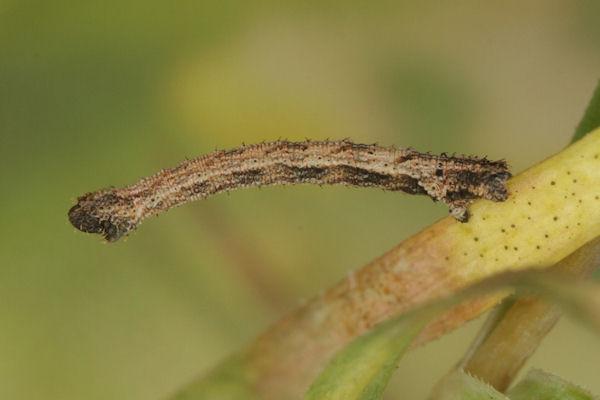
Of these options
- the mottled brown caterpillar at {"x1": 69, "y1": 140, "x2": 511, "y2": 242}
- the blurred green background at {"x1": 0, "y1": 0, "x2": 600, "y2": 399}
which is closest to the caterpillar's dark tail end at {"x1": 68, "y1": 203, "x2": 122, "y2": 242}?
the mottled brown caterpillar at {"x1": 69, "y1": 140, "x2": 511, "y2": 242}

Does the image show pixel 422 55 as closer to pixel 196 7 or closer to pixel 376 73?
pixel 376 73

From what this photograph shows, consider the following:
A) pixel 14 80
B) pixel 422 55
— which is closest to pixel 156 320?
pixel 14 80

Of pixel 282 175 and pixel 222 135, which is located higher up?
pixel 222 135

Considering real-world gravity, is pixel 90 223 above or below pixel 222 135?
below

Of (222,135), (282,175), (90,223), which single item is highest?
(222,135)

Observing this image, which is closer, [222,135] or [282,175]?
[282,175]

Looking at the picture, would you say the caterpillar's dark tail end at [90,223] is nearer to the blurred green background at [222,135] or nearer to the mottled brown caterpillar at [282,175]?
the mottled brown caterpillar at [282,175]

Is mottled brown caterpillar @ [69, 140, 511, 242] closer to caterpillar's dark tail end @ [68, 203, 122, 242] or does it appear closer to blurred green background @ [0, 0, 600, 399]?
caterpillar's dark tail end @ [68, 203, 122, 242]
